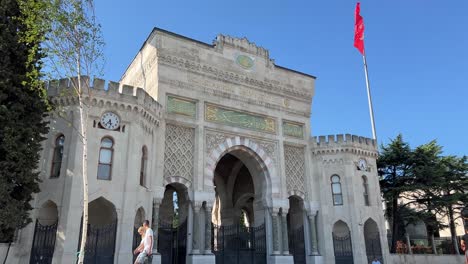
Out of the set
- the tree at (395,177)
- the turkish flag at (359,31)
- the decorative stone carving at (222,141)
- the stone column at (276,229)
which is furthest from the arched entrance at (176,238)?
the turkish flag at (359,31)

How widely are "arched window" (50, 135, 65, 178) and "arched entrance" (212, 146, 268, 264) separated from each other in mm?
8527

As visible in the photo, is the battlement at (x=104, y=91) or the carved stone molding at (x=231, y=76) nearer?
the battlement at (x=104, y=91)

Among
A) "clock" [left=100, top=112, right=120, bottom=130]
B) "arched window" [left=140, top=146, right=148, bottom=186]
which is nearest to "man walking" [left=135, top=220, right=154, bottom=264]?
"arched window" [left=140, top=146, right=148, bottom=186]

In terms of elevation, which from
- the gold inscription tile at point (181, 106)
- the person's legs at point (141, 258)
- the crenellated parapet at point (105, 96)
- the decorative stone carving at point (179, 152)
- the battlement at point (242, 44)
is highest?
the battlement at point (242, 44)

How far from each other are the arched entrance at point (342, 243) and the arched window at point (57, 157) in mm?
15220

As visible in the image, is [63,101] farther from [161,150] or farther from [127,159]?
[161,150]

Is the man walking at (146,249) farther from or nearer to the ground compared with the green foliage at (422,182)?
nearer to the ground

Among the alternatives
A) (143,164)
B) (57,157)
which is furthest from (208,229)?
(57,157)

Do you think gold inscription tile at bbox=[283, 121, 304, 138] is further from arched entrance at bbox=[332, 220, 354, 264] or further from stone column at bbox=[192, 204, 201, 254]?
stone column at bbox=[192, 204, 201, 254]

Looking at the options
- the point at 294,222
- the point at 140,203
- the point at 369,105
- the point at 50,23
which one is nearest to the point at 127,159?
the point at 140,203

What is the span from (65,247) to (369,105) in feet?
77.3

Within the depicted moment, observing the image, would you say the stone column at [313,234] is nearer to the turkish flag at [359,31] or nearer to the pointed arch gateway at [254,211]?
the pointed arch gateway at [254,211]

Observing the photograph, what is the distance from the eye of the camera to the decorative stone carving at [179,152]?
63.0 feet

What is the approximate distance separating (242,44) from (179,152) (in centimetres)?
808
